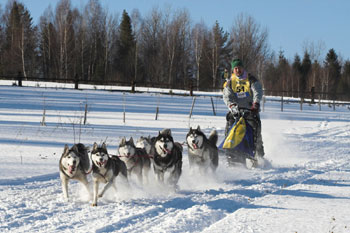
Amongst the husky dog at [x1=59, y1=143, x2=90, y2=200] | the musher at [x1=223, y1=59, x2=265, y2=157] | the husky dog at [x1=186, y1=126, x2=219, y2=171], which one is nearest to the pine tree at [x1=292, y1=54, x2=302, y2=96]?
the musher at [x1=223, y1=59, x2=265, y2=157]

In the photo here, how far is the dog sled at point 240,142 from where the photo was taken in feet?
23.9

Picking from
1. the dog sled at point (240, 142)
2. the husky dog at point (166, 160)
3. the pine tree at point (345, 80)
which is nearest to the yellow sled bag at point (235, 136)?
the dog sled at point (240, 142)

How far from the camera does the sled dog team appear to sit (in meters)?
5.15

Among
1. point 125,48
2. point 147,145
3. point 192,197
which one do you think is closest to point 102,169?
point 192,197

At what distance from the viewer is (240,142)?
7.32 metres

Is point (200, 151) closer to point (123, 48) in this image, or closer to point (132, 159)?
point (132, 159)

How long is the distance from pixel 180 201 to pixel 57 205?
146 cm

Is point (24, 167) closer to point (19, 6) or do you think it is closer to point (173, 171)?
point (173, 171)

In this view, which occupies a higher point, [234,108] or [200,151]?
[234,108]

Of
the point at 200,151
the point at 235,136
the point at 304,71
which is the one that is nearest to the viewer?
the point at 200,151

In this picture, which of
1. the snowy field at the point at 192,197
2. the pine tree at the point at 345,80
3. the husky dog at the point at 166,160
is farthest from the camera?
the pine tree at the point at 345,80

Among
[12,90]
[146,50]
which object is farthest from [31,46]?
[12,90]

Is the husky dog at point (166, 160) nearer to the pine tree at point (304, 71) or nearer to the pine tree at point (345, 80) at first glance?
the pine tree at point (304, 71)

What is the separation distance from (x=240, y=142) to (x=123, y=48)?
1729 inches
